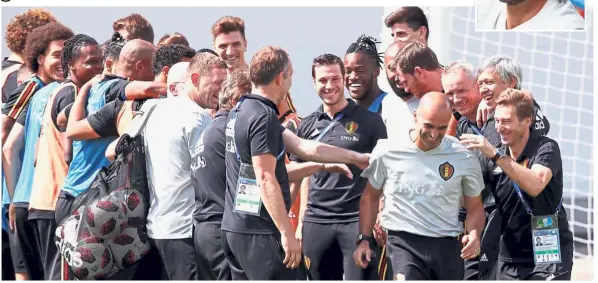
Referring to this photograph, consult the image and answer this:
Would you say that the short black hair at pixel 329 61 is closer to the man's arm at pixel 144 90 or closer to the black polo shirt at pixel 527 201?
the man's arm at pixel 144 90

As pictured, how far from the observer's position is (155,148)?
26.9ft

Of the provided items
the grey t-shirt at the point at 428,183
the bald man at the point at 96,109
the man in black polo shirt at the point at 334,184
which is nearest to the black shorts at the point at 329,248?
the man in black polo shirt at the point at 334,184

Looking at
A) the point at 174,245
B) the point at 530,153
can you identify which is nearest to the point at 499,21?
the point at 530,153

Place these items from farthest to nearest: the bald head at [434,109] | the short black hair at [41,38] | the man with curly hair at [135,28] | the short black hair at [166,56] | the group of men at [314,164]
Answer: the man with curly hair at [135,28], the short black hair at [41,38], the short black hair at [166,56], the group of men at [314,164], the bald head at [434,109]

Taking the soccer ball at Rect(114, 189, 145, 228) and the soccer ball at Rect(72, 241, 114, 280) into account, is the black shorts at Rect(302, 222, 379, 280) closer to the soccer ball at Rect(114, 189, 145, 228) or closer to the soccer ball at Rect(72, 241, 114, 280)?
the soccer ball at Rect(114, 189, 145, 228)

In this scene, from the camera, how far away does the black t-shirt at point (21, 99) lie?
384 inches

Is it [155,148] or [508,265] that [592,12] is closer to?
[508,265]

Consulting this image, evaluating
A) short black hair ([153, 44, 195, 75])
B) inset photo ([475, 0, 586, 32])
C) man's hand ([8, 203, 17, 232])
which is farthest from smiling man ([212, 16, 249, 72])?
man's hand ([8, 203, 17, 232])

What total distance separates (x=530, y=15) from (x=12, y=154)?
3951 mm

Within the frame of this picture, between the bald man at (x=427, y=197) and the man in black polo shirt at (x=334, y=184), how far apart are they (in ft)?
2.07

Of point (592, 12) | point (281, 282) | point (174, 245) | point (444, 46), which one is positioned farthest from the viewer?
point (444, 46)

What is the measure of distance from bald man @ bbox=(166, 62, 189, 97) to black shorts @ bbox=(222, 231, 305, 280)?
1191mm

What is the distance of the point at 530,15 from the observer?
29.8 ft

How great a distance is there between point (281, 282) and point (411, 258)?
81cm
